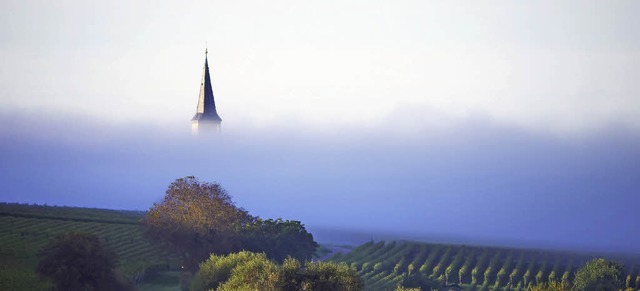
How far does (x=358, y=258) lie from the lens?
113625 millimetres

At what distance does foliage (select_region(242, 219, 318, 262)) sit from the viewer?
97.2 meters

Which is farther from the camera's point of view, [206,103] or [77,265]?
[206,103]

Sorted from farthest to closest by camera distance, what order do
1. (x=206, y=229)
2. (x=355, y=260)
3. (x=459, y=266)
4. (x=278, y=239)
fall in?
1. (x=459, y=266)
2. (x=355, y=260)
3. (x=278, y=239)
4. (x=206, y=229)

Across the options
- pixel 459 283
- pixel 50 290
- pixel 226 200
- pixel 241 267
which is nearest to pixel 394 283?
pixel 459 283

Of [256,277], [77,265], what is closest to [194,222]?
[77,265]

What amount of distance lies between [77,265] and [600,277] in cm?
5019

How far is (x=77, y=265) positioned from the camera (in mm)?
73625

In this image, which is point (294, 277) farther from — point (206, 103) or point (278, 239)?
point (206, 103)

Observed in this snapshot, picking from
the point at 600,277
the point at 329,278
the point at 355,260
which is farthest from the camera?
the point at 355,260

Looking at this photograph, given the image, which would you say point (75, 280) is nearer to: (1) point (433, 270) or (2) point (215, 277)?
(2) point (215, 277)

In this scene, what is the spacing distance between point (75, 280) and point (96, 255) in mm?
2852

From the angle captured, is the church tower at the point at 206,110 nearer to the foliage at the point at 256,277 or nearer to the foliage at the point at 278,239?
the foliage at the point at 278,239

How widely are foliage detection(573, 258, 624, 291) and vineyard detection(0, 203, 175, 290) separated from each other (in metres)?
43.8

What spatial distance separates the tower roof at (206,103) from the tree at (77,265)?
4027 inches
